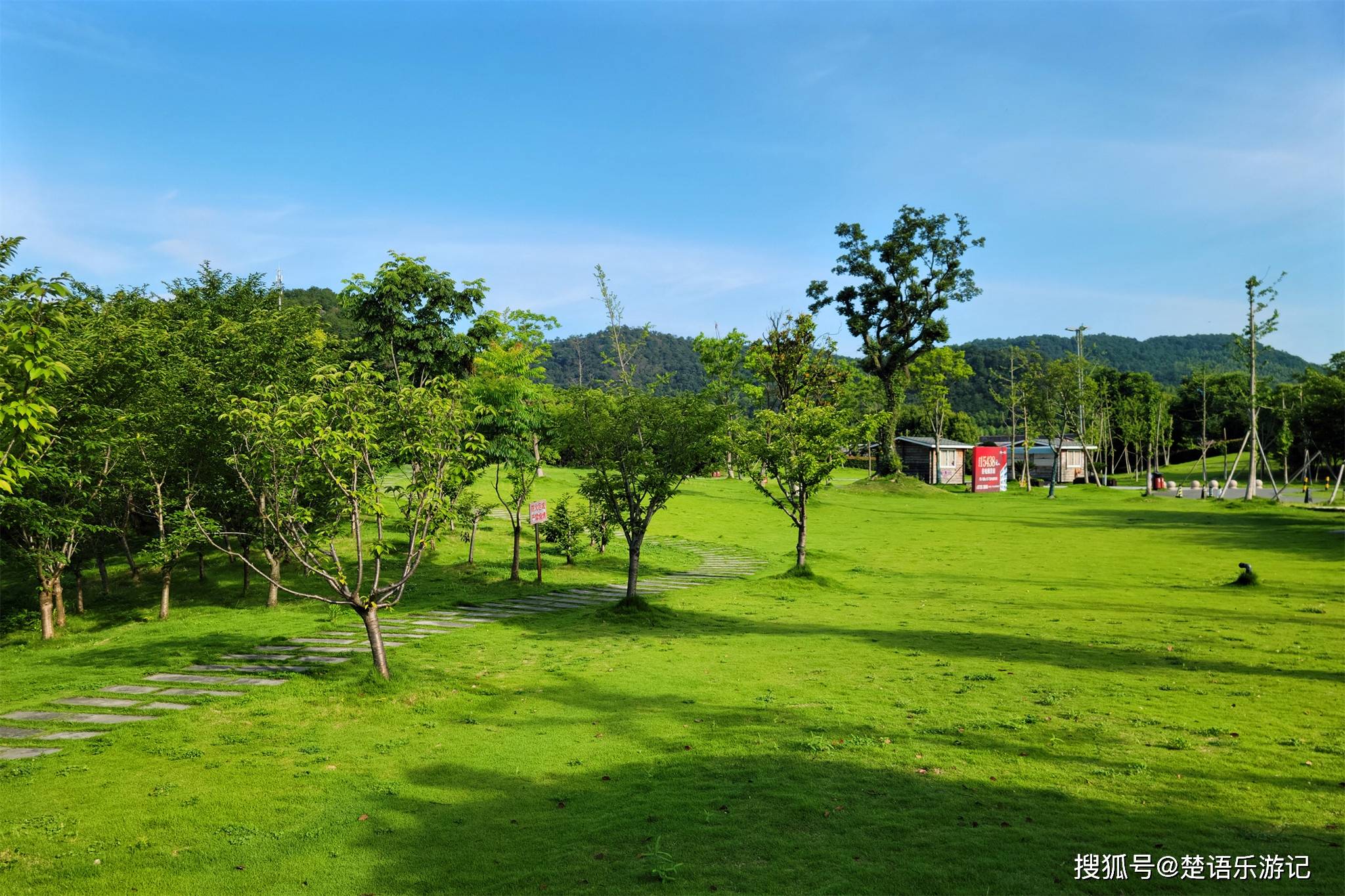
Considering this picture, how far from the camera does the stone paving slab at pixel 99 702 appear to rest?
10.9m

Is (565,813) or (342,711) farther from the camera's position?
(342,711)

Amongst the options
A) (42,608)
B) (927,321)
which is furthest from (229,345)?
(927,321)

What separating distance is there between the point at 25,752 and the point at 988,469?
5524 centimetres

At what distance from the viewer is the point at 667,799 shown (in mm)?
7445

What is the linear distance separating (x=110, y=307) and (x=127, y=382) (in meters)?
4.97

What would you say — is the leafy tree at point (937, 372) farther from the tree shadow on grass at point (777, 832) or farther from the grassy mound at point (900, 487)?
the tree shadow on grass at point (777, 832)

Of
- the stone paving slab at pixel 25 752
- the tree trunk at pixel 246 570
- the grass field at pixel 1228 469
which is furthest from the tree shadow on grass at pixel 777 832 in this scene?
the grass field at pixel 1228 469

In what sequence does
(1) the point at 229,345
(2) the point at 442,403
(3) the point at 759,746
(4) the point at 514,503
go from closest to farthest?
(3) the point at 759,746
(2) the point at 442,403
(1) the point at 229,345
(4) the point at 514,503

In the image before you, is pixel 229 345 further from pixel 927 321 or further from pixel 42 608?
pixel 927 321

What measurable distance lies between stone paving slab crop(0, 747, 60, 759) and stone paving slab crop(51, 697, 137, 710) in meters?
1.56

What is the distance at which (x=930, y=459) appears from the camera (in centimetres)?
6994

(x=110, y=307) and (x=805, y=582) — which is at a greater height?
(x=110, y=307)

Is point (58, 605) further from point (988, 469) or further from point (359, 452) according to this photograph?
point (988, 469)

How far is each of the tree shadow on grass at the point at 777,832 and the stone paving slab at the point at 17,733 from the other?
17.0 ft
